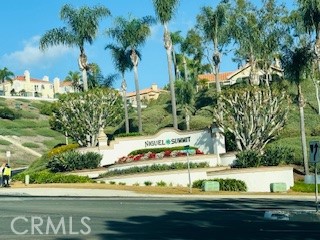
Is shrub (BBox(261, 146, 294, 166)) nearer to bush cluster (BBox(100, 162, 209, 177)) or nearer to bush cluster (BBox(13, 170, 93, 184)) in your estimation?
bush cluster (BBox(100, 162, 209, 177))

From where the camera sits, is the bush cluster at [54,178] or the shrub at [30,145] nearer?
the bush cluster at [54,178]

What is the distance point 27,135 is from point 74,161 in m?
50.9

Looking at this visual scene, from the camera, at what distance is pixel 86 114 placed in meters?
46.2

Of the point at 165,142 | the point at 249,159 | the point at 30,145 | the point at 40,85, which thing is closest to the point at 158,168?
the point at 249,159

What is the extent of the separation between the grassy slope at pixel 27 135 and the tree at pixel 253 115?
40.7m

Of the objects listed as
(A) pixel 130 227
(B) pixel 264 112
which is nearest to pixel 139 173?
(B) pixel 264 112

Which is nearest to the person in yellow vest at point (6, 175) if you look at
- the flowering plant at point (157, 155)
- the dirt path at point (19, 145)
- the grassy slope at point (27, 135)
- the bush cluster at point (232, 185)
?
the flowering plant at point (157, 155)

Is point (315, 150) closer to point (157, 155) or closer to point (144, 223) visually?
point (144, 223)

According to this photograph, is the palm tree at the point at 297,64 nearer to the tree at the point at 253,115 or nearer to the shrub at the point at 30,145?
the tree at the point at 253,115

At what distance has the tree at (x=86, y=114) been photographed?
46.0 meters

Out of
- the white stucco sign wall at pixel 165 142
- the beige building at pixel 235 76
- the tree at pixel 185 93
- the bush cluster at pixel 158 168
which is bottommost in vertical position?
the bush cluster at pixel 158 168

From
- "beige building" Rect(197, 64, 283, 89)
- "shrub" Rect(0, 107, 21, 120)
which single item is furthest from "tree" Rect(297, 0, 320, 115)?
"shrub" Rect(0, 107, 21, 120)

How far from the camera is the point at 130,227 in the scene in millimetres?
15156

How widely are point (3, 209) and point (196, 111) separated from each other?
149 ft
